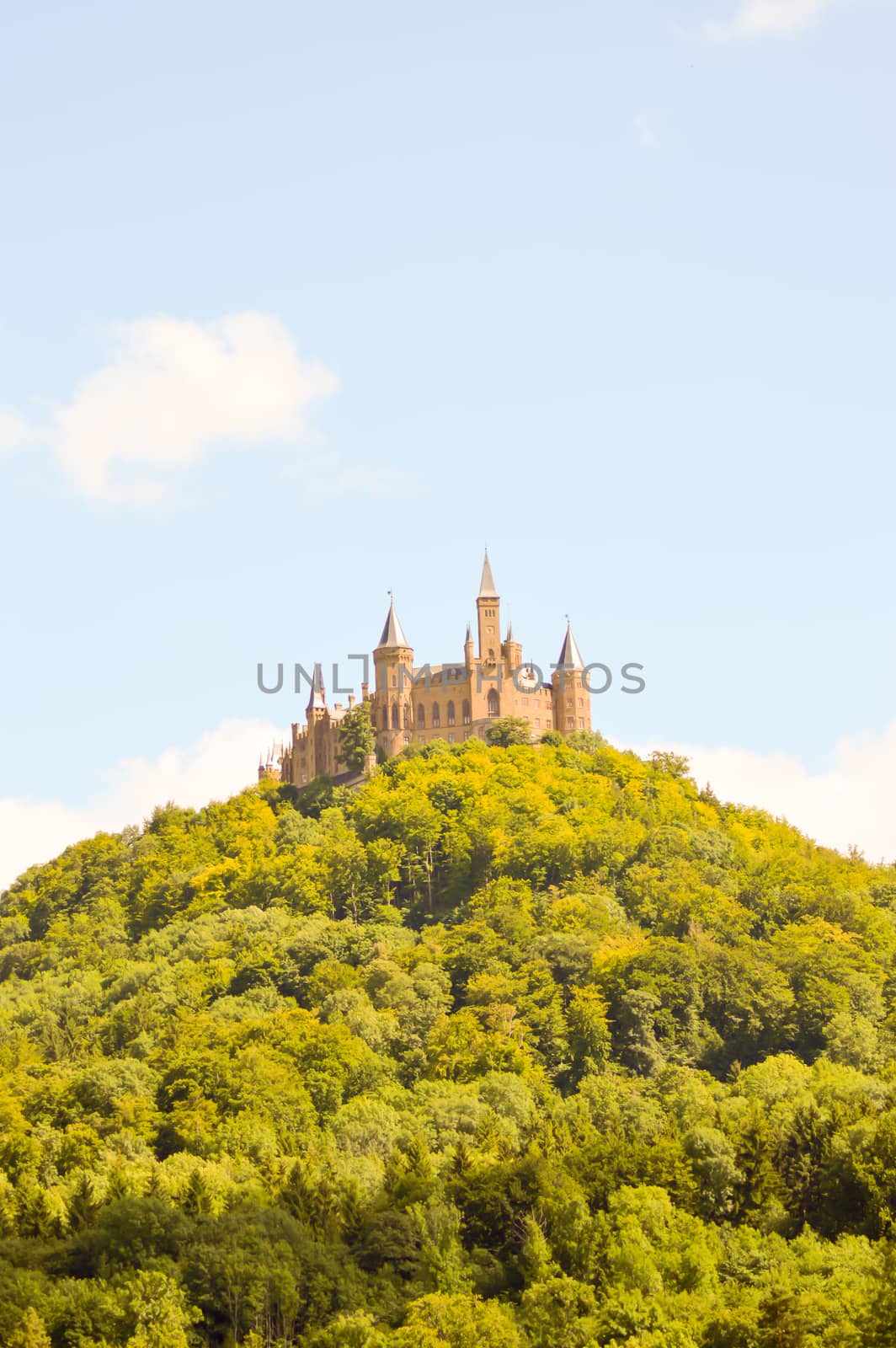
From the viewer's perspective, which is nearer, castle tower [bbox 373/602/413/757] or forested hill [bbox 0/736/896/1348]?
forested hill [bbox 0/736/896/1348]

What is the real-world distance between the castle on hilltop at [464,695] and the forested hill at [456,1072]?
4287mm

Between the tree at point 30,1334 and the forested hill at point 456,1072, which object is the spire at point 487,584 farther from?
the tree at point 30,1334

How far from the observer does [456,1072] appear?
4732 inches

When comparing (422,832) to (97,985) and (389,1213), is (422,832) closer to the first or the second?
(97,985)

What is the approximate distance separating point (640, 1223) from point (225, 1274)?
15.7 meters

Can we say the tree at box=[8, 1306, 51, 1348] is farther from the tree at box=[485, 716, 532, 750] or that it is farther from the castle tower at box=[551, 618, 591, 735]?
the castle tower at box=[551, 618, 591, 735]

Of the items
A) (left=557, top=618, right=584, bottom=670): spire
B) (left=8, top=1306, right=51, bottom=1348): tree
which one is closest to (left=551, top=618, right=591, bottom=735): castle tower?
(left=557, top=618, right=584, bottom=670): spire

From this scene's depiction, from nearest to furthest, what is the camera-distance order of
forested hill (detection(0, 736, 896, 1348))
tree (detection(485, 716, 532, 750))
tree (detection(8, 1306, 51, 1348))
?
tree (detection(8, 1306, 51, 1348))
forested hill (detection(0, 736, 896, 1348))
tree (detection(485, 716, 532, 750))

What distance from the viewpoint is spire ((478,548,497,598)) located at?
16712 cm

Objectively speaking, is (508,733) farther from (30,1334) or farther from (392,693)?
(30,1334)

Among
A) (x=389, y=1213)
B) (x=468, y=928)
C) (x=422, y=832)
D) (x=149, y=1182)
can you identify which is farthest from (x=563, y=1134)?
(x=422, y=832)

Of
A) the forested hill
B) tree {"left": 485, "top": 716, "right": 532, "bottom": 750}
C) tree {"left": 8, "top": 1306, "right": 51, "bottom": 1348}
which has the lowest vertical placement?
tree {"left": 8, "top": 1306, "right": 51, "bottom": 1348}

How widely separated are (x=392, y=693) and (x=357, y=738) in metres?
4.40

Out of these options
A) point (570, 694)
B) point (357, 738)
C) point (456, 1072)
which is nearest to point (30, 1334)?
point (456, 1072)
